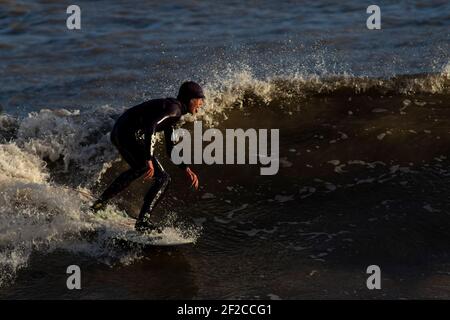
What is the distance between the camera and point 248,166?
9.23 meters

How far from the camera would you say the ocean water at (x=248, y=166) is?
6.84 m

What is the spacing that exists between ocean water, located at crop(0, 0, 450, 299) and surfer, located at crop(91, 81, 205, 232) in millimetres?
435

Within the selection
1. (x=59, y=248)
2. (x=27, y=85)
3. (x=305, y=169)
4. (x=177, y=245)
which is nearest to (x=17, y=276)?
(x=59, y=248)

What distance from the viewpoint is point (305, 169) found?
9109mm

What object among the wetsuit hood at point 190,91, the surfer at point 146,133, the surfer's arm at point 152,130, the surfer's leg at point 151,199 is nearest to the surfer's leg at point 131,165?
the surfer at point 146,133

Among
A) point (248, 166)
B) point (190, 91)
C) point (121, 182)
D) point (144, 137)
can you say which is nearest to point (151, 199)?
point (121, 182)

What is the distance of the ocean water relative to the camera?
269 inches

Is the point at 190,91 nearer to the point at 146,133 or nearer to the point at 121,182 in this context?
the point at 146,133

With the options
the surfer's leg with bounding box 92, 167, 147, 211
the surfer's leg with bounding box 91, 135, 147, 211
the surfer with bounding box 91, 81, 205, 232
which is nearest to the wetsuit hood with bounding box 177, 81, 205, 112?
the surfer with bounding box 91, 81, 205, 232

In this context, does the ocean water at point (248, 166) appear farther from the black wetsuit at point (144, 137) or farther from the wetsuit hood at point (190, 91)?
the wetsuit hood at point (190, 91)

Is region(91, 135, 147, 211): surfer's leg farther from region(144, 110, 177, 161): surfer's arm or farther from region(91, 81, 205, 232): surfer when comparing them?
region(144, 110, 177, 161): surfer's arm

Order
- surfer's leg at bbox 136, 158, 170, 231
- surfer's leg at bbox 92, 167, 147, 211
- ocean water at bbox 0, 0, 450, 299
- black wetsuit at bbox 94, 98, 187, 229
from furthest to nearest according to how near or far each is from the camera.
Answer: surfer's leg at bbox 92, 167, 147, 211 → surfer's leg at bbox 136, 158, 170, 231 → black wetsuit at bbox 94, 98, 187, 229 → ocean water at bbox 0, 0, 450, 299

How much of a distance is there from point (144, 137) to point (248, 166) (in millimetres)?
2410

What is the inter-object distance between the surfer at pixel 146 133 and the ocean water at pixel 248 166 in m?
0.43
